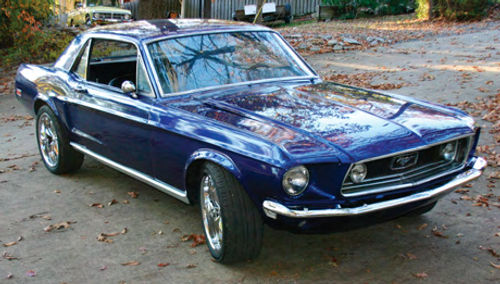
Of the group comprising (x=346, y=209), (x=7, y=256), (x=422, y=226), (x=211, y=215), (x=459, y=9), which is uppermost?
(x=459, y=9)

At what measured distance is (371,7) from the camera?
22.8 metres

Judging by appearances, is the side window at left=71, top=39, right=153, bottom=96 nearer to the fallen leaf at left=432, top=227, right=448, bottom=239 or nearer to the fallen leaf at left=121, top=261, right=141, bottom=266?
the fallen leaf at left=121, top=261, right=141, bottom=266

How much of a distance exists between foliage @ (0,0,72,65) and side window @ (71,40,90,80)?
9.26 meters

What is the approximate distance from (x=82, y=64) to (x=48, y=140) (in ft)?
3.47

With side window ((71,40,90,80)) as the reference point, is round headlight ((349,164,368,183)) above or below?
below

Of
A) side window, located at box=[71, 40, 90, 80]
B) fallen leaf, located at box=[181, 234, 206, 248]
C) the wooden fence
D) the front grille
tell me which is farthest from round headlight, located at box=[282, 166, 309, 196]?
the wooden fence

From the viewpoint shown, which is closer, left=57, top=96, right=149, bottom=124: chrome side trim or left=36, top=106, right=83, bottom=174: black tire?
left=57, top=96, right=149, bottom=124: chrome side trim

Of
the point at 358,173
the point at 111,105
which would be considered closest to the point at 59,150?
the point at 111,105

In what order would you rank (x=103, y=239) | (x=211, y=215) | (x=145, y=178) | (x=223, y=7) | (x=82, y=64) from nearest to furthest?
(x=211, y=215) → (x=103, y=239) → (x=145, y=178) → (x=82, y=64) → (x=223, y=7)

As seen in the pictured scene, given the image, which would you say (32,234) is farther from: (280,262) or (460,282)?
(460,282)

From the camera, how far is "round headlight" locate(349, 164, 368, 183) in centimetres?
368

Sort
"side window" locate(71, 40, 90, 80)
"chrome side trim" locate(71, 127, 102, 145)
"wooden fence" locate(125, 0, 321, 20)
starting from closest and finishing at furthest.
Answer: "chrome side trim" locate(71, 127, 102, 145)
"side window" locate(71, 40, 90, 80)
"wooden fence" locate(125, 0, 321, 20)

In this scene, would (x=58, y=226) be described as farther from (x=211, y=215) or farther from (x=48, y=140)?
(x=48, y=140)

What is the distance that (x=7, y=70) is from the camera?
1414 centimetres
